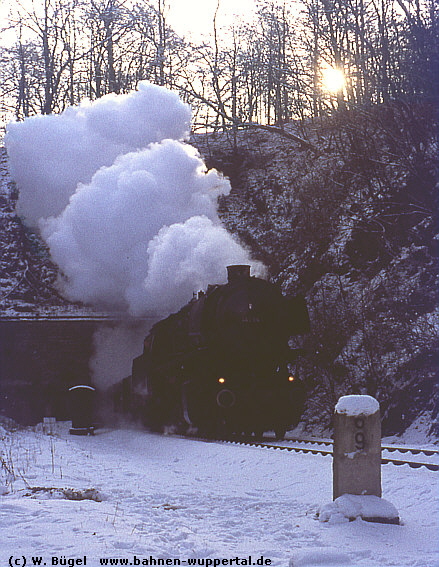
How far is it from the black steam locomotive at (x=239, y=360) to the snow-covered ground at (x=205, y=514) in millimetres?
2479

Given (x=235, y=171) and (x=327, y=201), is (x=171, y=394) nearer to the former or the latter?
(x=327, y=201)

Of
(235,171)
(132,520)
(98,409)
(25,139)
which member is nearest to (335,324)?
(98,409)

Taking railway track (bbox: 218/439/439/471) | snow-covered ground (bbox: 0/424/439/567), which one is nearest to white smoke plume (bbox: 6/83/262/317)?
railway track (bbox: 218/439/439/471)

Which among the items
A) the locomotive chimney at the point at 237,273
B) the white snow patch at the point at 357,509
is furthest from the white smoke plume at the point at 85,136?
the white snow patch at the point at 357,509

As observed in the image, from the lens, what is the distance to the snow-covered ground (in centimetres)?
493

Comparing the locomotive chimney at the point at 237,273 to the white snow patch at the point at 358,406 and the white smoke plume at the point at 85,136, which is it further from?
the white smoke plume at the point at 85,136

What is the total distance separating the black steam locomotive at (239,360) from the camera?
13750mm

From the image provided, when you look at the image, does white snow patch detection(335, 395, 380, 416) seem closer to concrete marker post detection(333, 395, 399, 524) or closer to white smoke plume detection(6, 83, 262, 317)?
concrete marker post detection(333, 395, 399, 524)

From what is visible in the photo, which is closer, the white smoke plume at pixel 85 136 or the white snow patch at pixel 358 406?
the white snow patch at pixel 358 406

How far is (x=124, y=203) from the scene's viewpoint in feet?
82.6

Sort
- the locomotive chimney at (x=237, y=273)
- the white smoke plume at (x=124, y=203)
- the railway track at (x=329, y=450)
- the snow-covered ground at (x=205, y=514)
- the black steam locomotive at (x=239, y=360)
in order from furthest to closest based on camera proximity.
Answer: the white smoke plume at (x=124, y=203)
the locomotive chimney at (x=237, y=273)
the black steam locomotive at (x=239, y=360)
the railway track at (x=329, y=450)
the snow-covered ground at (x=205, y=514)

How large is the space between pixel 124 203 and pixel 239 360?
12700mm

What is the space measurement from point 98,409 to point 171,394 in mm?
10635

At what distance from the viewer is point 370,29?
66.0 ft
